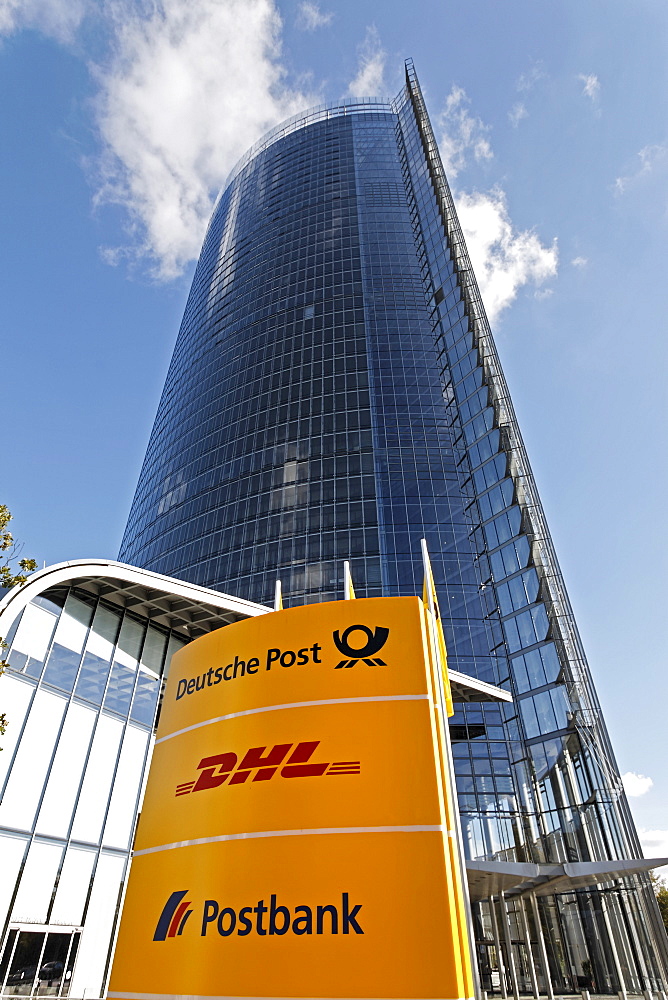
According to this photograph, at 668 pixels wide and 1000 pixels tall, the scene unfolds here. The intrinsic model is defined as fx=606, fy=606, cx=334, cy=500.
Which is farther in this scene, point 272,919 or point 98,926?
point 98,926

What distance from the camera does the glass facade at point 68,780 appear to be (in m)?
15.3

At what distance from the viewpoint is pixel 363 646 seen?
25.7 ft

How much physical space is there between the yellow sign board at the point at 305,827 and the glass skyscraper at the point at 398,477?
1557cm

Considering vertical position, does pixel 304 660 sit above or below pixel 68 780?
below

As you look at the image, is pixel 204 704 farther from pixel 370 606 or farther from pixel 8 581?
pixel 8 581

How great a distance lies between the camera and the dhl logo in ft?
23.2

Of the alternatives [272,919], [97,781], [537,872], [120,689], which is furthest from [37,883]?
[537,872]

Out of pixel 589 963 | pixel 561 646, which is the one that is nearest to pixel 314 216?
pixel 561 646

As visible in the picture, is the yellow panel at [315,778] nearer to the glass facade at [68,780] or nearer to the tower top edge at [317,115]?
the glass facade at [68,780]

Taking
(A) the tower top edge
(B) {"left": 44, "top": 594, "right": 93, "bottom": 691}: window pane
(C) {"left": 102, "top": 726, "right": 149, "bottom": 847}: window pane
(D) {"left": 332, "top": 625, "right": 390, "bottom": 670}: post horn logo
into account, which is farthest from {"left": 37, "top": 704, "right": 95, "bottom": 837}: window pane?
(A) the tower top edge

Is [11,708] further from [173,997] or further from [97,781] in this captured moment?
[173,997]

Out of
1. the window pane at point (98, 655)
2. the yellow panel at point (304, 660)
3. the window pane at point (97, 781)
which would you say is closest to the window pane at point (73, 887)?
the window pane at point (97, 781)

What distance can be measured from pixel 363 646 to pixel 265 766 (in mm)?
1868

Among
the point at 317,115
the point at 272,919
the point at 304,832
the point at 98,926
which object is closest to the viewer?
the point at 272,919
